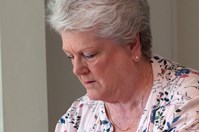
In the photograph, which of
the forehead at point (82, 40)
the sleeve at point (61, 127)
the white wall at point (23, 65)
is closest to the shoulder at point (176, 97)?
the forehead at point (82, 40)

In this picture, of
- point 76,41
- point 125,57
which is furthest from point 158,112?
point 76,41

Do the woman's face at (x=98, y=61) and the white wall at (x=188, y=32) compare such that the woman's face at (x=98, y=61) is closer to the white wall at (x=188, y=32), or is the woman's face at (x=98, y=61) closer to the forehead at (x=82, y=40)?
the forehead at (x=82, y=40)

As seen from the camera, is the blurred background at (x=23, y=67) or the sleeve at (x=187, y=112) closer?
the sleeve at (x=187, y=112)

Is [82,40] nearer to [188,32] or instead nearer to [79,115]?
[79,115]

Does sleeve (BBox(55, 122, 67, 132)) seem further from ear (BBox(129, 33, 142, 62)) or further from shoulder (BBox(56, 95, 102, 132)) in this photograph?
ear (BBox(129, 33, 142, 62))

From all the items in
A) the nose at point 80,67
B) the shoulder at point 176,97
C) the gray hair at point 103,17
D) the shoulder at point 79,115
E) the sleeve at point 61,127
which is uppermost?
the gray hair at point 103,17

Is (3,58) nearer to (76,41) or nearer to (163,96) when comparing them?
(76,41)

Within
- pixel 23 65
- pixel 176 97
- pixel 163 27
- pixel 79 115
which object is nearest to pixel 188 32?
pixel 163 27

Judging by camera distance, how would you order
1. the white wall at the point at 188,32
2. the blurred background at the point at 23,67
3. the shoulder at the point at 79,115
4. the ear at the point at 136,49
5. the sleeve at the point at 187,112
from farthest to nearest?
the white wall at the point at 188,32, the blurred background at the point at 23,67, the shoulder at the point at 79,115, the ear at the point at 136,49, the sleeve at the point at 187,112

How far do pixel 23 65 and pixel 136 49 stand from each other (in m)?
0.64

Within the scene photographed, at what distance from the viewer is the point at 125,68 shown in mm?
1261

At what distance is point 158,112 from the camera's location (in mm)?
1220

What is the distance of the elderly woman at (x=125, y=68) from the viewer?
1.18 metres

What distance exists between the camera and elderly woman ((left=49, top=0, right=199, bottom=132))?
1179 mm
